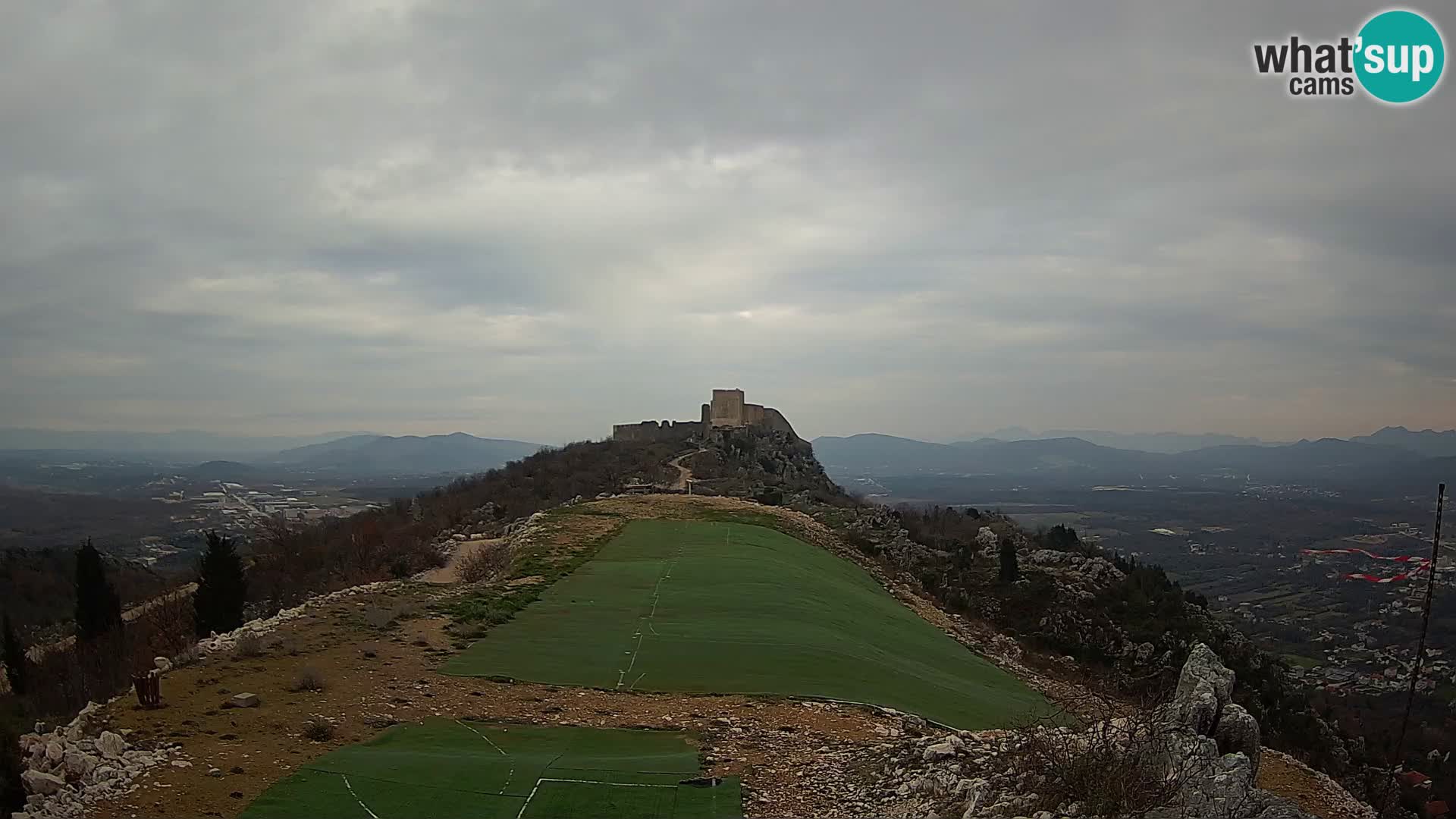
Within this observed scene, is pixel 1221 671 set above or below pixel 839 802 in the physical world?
above

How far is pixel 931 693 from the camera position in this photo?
1619 centimetres

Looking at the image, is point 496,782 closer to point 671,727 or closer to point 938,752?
point 671,727

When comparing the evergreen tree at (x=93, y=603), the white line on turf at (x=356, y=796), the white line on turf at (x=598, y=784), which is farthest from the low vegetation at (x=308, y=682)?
the evergreen tree at (x=93, y=603)

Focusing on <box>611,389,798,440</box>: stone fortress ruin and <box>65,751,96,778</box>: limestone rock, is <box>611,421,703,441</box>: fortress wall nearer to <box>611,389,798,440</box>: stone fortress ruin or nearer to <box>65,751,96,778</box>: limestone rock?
<box>611,389,798,440</box>: stone fortress ruin

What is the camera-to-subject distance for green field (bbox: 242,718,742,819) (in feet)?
28.9

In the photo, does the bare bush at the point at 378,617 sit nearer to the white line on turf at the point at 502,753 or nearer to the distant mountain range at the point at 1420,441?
the white line on turf at the point at 502,753

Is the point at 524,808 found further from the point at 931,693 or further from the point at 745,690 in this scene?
the point at 931,693

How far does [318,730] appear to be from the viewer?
10.7 metres

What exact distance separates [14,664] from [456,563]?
1416 centimetres

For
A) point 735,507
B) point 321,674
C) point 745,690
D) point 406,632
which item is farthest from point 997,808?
point 735,507

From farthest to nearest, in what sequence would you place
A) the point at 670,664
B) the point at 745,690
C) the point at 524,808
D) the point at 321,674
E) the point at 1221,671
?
the point at 670,664 < the point at 745,690 < the point at 321,674 < the point at 1221,671 < the point at 524,808

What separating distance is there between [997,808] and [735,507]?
3450 centimetres

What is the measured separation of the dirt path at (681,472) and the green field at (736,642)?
26.2 meters

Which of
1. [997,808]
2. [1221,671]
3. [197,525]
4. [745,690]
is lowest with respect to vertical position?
[197,525]
